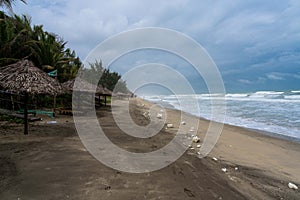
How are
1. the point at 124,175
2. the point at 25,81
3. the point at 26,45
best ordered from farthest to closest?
the point at 26,45 < the point at 25,81 < the point at 124,175

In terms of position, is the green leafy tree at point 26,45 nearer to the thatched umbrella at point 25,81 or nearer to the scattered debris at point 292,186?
the thatched umbrella at point 25,81

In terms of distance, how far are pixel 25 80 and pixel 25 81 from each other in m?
0.03

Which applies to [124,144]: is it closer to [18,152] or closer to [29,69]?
[18,152]

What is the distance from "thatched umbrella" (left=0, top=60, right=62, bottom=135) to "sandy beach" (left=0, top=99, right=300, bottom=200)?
1.29 m

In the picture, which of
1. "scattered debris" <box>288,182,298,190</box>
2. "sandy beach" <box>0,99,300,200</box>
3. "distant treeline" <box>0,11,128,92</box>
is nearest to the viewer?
"sandy beach" <box>0,99,300,200</box>

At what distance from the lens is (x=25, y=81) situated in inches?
224

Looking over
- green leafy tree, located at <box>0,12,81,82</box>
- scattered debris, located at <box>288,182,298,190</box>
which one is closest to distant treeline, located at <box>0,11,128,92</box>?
green leafy tree, located at <box>0,12,81,82</box>

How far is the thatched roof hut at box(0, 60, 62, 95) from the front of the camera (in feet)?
18.3

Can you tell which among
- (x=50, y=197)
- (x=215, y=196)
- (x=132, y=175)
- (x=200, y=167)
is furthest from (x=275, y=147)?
(x=50, y=197)

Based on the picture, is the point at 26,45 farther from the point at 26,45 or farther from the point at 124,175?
the point at 124,175

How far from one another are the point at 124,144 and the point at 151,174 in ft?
6.70


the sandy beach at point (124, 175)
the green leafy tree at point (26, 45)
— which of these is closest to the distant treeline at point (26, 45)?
the green leafy tree at point (26, 45)

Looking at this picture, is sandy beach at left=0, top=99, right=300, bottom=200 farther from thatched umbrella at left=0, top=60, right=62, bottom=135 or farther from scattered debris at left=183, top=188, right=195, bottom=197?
thatched umbrella at left=0, top=60, right=62, bottom=135

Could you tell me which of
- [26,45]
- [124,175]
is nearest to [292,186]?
[124,175]
